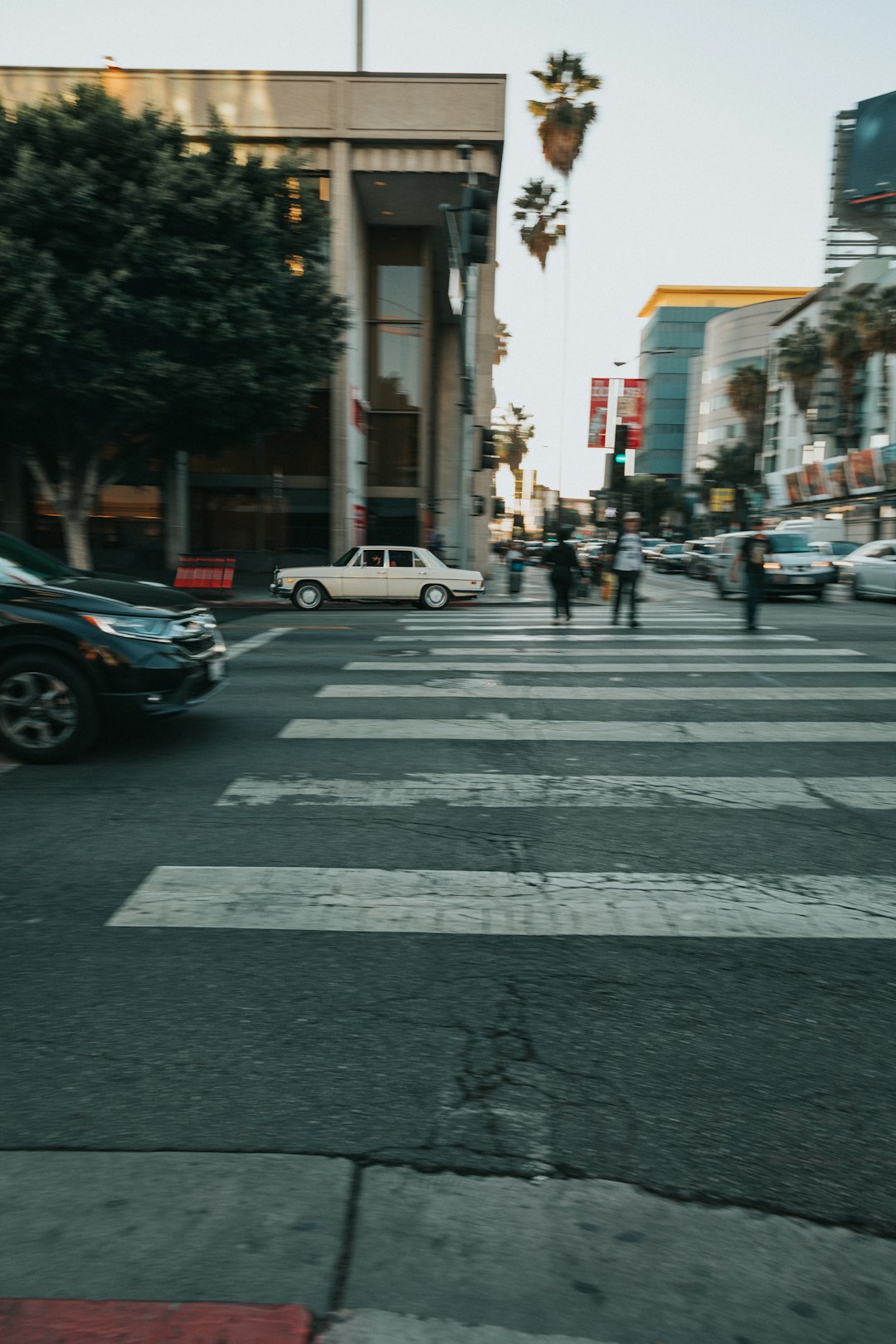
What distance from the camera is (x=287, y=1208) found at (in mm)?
2453

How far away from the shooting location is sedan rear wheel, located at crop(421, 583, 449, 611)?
70.4 feet

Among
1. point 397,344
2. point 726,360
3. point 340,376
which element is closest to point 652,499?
point 726,360

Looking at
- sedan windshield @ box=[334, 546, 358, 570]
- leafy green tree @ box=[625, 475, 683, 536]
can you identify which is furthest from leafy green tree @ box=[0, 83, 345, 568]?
leafy green tree @ box=[625, 475, 683, 536]

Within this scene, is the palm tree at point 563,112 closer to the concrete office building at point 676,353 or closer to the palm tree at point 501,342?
the palm tree at point 501,342

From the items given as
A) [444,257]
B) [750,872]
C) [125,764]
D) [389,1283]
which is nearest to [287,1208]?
[389,1283]

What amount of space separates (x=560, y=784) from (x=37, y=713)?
344 cm

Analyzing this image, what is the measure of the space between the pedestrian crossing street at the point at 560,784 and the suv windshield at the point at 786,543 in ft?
40.4

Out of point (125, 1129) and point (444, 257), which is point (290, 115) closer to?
point (444, 257)

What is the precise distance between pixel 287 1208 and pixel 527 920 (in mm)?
1946

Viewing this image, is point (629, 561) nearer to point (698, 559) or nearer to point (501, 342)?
point (698, 559)

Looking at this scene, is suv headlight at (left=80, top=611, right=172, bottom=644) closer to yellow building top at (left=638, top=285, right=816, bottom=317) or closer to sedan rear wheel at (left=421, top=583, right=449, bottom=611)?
sedan rear wheel at (left=421, top=583, right=449, bottom=611)

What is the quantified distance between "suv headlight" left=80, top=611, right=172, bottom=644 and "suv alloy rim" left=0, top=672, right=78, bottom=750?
18.5 inches

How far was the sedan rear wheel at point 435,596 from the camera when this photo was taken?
845 inches

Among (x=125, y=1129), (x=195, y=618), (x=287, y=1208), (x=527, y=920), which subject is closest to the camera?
(x=287, y=1208)
